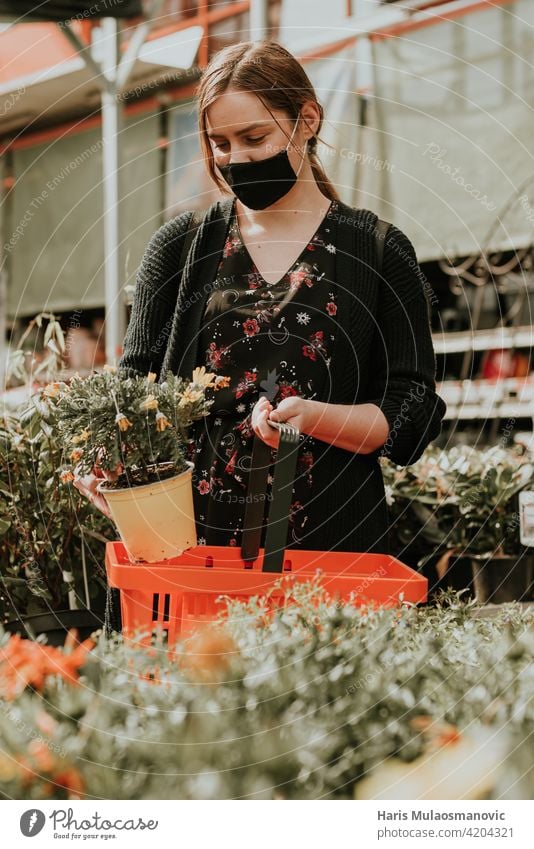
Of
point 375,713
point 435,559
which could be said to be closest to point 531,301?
point 435,559

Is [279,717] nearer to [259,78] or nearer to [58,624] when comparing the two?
[259,78]

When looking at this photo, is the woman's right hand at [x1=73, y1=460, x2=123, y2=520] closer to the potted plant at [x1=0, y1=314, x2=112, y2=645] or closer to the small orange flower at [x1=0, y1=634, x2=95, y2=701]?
the small orange flower at [x1=0, y1=634, x2=95, y2=701]

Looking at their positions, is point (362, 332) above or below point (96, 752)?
above

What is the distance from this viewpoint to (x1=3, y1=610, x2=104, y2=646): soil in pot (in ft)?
6.39

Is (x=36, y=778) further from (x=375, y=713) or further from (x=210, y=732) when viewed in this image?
(x=375, y=713)

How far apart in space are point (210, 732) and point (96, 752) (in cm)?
10

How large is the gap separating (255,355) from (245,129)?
14.1 inches

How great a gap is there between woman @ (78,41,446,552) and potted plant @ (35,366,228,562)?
0.54ft

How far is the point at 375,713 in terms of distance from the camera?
0.85 m

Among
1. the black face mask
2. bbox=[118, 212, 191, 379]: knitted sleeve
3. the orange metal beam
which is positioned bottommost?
bbox=[118, 212, 191, 379]: knitted sleeve

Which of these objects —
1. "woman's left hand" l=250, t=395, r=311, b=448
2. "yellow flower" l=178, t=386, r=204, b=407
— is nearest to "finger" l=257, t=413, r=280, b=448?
"woman's left hand" l=250, t=395, r=311, b=448

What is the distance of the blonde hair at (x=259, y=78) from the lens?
148cm

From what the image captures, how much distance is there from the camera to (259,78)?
1.49 m

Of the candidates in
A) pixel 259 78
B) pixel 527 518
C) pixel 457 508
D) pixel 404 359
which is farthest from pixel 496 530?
pixel 259 78
